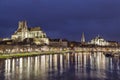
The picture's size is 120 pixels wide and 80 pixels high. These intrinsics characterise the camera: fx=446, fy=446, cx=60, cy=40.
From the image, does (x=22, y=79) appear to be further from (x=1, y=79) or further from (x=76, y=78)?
(x=76, y=78)

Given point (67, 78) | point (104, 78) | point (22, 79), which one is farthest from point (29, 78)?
point (104, 78)

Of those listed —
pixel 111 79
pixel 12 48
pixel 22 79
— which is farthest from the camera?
pixel 12 48

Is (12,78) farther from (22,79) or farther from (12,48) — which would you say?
(12,48)

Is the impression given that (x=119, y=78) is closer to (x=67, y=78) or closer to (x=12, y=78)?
(x=67, y=78)

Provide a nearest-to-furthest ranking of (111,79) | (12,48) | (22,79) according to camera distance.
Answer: (22,79) → (111,79) → (12,48)

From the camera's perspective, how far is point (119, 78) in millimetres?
67875

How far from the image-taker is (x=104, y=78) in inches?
2655

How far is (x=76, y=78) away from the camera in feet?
220

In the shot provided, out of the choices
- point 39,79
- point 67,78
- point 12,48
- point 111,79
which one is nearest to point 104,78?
point 111,79

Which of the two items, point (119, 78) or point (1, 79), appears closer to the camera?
point (1, 79)

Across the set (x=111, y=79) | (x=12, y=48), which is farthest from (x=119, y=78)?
(x=12, y=48)

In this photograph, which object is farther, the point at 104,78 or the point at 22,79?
the point at 104,78

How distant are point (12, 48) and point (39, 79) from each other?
131493 millimetres

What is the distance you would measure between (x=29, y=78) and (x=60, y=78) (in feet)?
16.3
